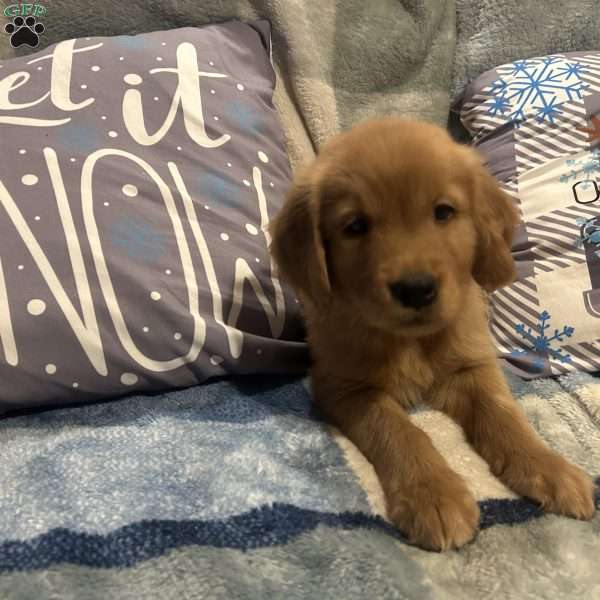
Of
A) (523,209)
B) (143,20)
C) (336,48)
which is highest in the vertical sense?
(143,20)

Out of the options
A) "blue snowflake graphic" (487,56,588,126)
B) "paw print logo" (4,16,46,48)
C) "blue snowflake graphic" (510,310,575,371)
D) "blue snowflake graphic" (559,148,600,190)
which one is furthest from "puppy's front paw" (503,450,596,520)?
"paw print logo" (4,16,46,48)

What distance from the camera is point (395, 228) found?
4.75 ft

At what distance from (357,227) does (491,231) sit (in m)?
0.35

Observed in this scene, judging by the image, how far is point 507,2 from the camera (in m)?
2.25

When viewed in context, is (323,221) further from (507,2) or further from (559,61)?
(507,2)

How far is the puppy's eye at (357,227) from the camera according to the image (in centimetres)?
149

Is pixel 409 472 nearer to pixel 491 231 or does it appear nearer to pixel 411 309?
pixel 411 309

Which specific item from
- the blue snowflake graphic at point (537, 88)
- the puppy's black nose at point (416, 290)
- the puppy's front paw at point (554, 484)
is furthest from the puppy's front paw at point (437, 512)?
the blue snowflake graphic at point (537, 88)

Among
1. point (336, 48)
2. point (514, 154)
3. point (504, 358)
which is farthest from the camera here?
point (336, 48)

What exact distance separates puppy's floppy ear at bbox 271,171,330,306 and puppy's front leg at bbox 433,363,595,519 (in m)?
0.42

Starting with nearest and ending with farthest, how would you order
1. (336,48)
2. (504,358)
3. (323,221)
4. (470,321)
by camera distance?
(323,221) → (470,321) → (504,358) → (336,48)

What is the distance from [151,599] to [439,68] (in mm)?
1900

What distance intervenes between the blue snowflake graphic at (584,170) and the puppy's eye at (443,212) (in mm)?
582

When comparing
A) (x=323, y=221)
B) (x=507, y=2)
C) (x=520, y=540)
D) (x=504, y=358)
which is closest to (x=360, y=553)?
(x=520, y=540)
